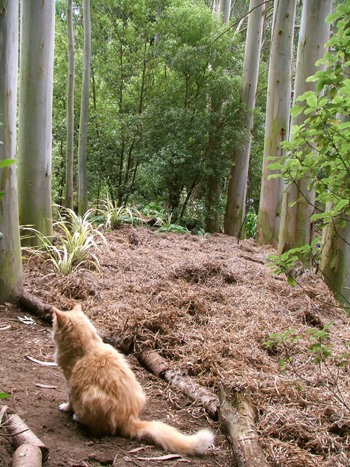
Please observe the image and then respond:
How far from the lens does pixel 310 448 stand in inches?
84.2

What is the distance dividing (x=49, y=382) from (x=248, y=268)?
154 inches

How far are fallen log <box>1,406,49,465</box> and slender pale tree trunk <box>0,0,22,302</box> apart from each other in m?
2.12

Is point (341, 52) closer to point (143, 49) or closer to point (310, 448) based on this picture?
point (310, 448)

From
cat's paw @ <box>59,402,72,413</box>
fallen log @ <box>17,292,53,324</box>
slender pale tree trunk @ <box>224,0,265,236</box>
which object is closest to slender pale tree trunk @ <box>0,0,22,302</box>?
fallen log @ <box>17,292,53,324</box>

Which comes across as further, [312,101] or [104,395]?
[104,395]

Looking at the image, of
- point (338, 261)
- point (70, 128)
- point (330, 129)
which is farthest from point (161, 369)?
point (70, 128)

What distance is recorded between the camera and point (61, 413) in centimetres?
234

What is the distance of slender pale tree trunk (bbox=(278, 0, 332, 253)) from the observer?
655cm

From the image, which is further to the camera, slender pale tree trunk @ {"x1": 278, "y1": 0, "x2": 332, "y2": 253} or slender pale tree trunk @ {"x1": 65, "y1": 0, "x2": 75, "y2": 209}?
slender pale tree trunk @ {"x1": 65, "y1": 0, "x2": 75, "y2": 209}

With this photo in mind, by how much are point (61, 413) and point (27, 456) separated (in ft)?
2.15

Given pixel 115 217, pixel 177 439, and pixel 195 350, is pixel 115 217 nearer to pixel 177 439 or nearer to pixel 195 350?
pixel 195 350

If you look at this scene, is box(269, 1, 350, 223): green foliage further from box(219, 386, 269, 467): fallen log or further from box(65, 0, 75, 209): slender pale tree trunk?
box(65, 0, 75, 209): slender pale tree trunk

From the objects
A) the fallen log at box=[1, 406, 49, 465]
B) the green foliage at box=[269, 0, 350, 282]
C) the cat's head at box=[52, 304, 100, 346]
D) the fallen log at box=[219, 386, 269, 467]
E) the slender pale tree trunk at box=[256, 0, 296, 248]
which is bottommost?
the fallen log at box=[219, 386, 269, 467]

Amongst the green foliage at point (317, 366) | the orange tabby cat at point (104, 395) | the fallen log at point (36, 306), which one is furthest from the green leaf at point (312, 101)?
the fallen log at point (36, 306)
